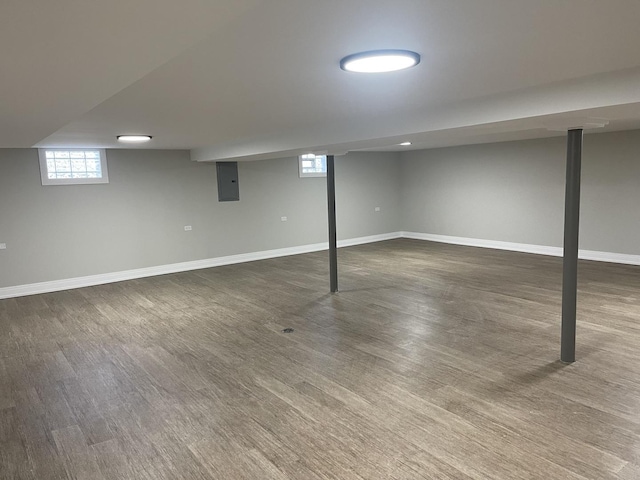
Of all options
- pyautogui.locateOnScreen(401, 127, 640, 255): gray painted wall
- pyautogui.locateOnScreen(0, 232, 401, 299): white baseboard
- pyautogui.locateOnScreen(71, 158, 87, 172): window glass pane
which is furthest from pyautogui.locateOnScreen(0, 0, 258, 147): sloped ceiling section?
pyautogui.locateOnScreen(401, 127, 640, 255): gray painted wall

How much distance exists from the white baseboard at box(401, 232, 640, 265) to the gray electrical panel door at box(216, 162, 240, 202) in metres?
4.82

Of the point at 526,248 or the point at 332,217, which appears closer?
the point at 332,217

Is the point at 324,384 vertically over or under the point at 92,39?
under

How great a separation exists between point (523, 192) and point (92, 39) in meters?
8.75

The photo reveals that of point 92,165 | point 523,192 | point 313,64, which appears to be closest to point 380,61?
point 313,64

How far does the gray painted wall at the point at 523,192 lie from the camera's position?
292 inches

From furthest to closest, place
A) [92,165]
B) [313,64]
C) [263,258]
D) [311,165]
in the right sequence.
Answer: [311,165]
[263,258]
[92,165]
[313,64]

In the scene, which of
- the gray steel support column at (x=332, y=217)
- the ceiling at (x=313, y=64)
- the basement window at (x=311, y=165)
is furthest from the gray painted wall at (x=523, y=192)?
the ceiling at (x=313, y=64)

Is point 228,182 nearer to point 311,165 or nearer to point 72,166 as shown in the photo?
point 311,165

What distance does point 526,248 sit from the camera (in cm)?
880

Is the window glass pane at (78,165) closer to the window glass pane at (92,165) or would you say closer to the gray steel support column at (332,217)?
the window glass pane at (92,165)

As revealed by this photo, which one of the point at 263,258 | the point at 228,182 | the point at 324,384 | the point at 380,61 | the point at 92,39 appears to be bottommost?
the point at 324,384

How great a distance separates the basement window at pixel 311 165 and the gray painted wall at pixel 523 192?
2.50 m

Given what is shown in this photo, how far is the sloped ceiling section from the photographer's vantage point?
116 centimetres
